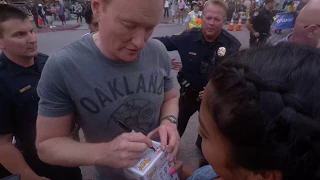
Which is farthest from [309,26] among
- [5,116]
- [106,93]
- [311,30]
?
[5,116]

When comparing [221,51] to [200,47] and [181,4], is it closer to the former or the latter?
[200,47]

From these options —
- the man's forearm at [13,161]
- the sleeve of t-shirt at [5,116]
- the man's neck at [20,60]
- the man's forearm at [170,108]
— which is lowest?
the man's forearm at [13,161]

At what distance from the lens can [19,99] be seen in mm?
1637

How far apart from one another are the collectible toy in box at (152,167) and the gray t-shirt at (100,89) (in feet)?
0.84

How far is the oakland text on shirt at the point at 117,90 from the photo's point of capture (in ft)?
3.81

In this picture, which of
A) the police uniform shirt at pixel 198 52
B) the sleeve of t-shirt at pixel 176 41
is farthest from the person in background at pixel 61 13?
the police uniform shirt at pixel 198 52

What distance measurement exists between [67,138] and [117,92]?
0.31 meters

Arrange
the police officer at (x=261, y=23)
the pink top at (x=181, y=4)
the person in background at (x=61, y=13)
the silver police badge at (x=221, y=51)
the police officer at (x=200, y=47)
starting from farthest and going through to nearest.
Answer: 1. the person in background at (x=61, y=13)
2. the pink top at (x=181, y=4)
3. the police officer at (x=261, y=23)
4. the police officer at (x=200, y=47)
5. the silver police badge at (x=221, y=51)

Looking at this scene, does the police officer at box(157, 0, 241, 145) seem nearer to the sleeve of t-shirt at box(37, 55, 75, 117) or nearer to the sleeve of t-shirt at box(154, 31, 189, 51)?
the sleeve of t-shirt at box(154, 31, 189, 51)

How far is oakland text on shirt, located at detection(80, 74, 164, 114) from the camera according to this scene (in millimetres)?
1160

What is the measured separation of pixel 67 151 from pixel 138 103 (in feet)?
1.33

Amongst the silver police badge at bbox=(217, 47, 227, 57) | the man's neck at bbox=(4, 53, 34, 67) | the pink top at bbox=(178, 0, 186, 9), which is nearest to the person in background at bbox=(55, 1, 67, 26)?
the pink top at bbox=(178, 0, 186, 9)

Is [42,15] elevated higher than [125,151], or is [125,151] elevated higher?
[42,15]

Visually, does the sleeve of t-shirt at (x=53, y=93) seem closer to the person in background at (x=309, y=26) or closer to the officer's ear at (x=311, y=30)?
the person in background at (x=309, y=26)
